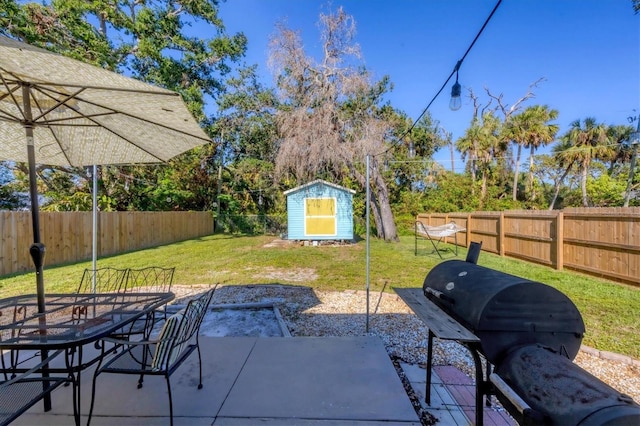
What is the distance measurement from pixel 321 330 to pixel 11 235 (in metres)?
7.63

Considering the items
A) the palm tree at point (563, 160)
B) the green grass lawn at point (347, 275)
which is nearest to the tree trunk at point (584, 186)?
the palm tree at point (563, 160)

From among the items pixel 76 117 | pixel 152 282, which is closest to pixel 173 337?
pixel 76 117

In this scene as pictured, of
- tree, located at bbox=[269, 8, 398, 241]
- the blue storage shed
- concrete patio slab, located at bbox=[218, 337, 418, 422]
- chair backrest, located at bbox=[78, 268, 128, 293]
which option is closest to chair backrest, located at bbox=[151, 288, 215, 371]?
concrete patio slab, located at bbox=[218, 337, 418, 422]

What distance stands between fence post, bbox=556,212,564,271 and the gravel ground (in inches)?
168

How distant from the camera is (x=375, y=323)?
361 centimetres

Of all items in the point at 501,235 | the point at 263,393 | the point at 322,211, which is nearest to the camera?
the point at 263,393

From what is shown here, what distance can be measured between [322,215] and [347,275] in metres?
5.72

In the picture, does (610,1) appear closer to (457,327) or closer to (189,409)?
(457,327)

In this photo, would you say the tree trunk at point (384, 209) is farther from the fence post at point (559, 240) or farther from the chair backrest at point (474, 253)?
the chair backrest at point (474, 253)

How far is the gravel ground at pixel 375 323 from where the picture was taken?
258 centimetres

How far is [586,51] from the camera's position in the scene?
548 cm

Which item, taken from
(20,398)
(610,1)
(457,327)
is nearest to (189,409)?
(20,398)

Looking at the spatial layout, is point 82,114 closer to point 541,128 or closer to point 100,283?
point 100,283

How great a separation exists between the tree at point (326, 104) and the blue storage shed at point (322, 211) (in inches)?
31.0
